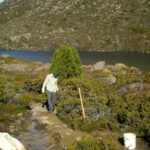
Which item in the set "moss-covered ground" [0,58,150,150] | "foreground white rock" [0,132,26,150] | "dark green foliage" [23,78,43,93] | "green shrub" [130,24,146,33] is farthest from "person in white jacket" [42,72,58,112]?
"green shrub" [130,24,146,33]

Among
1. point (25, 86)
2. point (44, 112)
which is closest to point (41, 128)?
point (44, 112)

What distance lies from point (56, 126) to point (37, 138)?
201cm

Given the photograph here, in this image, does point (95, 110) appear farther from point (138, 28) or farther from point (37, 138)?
point (138, 28)

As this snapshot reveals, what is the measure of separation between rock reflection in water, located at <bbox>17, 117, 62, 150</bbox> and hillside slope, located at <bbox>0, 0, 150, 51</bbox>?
96.1 metres

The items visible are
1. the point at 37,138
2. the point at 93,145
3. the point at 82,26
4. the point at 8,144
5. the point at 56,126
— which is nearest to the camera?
the point at 8,144

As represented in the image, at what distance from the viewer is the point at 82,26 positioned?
446ft

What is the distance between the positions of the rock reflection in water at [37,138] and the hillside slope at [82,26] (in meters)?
96.1

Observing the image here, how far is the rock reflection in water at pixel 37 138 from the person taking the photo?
1817cm

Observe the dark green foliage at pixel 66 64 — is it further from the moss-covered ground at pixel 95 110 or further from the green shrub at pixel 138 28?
the green shrub at pixel 138 28

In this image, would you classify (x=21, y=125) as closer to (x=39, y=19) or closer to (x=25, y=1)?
(x=39, y=19)

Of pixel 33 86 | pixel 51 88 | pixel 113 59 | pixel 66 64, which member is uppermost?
pixel 51 88

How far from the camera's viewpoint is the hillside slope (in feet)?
412

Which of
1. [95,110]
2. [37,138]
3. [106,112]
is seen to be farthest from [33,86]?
[37,138]

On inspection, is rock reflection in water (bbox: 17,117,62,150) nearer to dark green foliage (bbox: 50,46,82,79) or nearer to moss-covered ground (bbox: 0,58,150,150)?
moss-covered ground (bbox: 0,58,150,150)
